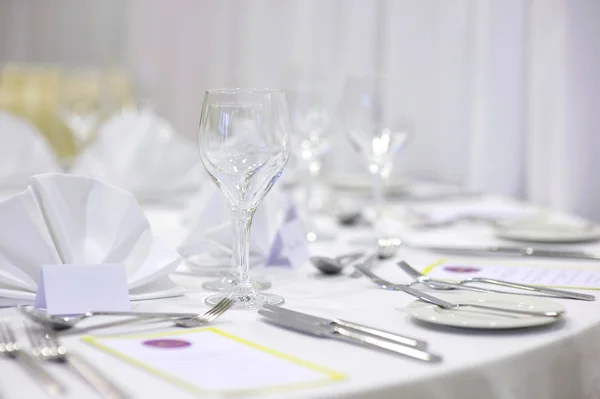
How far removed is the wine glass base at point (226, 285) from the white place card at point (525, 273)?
24 centimetres

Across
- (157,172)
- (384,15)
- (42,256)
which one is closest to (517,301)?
(42,256)

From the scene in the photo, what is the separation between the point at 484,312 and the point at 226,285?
14.8 inches

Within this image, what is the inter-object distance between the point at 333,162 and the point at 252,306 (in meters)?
3.08

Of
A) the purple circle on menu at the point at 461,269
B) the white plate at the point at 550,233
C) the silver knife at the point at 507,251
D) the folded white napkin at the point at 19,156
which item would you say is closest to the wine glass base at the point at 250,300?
the purple circle on menu at the point at 461,269

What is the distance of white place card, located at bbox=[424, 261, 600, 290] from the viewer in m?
1.17

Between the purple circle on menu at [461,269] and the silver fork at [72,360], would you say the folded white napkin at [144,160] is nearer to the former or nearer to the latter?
the purple circle on menu at [461,269]

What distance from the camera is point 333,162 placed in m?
4.05

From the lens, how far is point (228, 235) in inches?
51.9

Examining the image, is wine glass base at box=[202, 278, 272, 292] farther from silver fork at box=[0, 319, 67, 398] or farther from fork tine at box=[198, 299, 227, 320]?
silver fork at box=[0, 319, 67, 398]

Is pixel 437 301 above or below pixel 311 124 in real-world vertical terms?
below

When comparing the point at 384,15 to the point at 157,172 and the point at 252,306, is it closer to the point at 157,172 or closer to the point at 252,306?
the point at 157,172

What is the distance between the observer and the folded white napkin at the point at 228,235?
51.2 inches

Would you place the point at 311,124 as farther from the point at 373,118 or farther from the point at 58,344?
the point at 58,344

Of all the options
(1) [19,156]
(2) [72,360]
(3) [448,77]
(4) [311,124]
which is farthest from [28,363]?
(3) [448,77]
